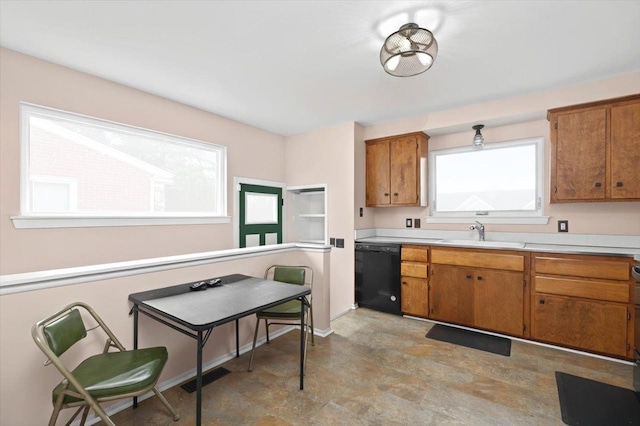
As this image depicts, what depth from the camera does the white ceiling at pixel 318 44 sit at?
72.1 inches

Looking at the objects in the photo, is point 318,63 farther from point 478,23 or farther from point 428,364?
point 428,364

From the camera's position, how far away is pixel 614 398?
2.08 meters

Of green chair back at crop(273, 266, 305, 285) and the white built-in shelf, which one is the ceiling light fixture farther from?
green chair back at crop(273, 266, 305, 285)

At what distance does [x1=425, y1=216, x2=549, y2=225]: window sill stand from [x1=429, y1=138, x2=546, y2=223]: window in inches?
0.5

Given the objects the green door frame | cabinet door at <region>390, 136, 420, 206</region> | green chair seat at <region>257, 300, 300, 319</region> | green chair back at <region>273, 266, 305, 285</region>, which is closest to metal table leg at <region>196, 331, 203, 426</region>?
green chair seat at <region>257, 300, 300, 319</region>

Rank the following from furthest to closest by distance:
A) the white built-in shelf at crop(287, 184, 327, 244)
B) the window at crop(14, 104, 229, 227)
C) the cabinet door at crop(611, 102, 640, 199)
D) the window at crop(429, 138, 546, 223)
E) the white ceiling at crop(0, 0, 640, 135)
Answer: the white built-in shelf at crop(287, 184, 327, 244) → the window at crop(429, 138, 546, 223) → the cabinet door at crop(611, 102, 640, 199) → the window at crop(14, 104, 229, 227) → the white ceiling at crop(0, 0, 640, 135)

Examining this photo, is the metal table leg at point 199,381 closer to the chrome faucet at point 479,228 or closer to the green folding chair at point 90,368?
the green folding chair at point 90,368

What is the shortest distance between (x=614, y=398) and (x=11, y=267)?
466cm

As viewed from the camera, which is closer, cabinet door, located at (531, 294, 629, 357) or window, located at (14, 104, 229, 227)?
window, located at (14, 104, 229, 227)

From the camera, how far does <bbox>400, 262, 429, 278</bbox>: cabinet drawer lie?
354cm

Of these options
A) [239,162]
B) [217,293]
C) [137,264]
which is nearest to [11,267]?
[137,264]

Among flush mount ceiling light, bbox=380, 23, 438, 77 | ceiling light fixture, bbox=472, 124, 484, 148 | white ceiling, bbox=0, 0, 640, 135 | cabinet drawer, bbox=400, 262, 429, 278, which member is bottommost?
cabinet drawer, bbox=400, 262, 429, 278

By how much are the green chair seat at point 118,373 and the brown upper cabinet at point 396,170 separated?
10.7 ft

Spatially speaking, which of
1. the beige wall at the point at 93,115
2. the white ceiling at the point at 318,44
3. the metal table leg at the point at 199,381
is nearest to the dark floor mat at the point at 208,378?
the metal table leg at the point at 199,381
